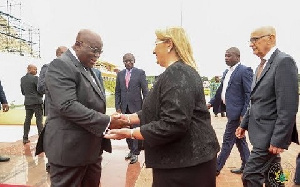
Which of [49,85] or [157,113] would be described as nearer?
[157,113]

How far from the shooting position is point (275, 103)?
2.89 m

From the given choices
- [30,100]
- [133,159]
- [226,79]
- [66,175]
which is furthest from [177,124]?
[30,100]

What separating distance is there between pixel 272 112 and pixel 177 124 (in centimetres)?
142

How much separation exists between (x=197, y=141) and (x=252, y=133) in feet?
4.22

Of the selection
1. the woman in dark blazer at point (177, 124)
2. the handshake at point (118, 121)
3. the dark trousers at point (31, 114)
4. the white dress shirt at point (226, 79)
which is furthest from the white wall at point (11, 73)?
the woman in dark blazer at point (177, 124)

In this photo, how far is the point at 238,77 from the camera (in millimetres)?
4699

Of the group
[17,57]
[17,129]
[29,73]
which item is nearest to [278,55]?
[29,73]

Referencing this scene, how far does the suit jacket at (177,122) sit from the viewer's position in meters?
1.92

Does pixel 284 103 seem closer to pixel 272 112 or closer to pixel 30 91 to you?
pixel 272 112

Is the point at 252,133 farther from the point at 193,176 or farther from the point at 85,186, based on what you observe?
the point at 85,186

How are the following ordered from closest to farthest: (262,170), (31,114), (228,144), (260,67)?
(262,170)
(260,67)
(228,144)
(31,114)

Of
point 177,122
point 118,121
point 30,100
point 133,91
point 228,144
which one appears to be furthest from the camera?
point 30,100

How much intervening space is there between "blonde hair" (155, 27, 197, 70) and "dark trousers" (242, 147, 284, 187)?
1353 millimetres

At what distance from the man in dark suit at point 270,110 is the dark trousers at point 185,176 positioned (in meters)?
0.99
